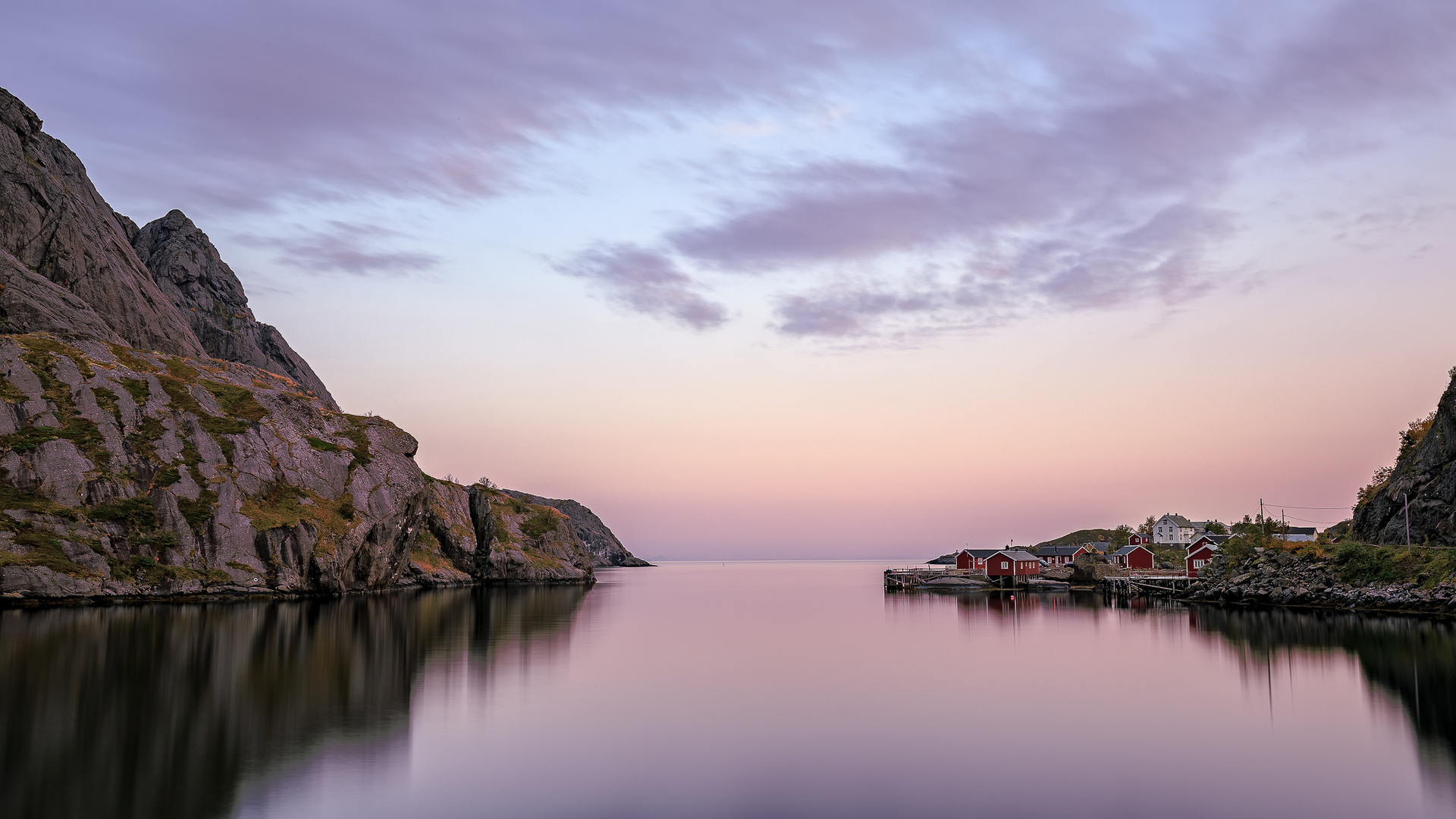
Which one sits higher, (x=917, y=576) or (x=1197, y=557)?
(x=1197, y=557)

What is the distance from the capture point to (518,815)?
20.2 meters

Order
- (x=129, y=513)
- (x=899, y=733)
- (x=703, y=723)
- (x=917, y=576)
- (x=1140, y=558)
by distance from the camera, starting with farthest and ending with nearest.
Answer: (x=1140, y=558), (x=917, y=576), (x=129, y=513), (x=703, y=723), (x=899, y=733)

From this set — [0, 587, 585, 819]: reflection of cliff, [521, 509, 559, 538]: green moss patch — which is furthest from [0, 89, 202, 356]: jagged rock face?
[521, 509, 559, 538]: green moss patch

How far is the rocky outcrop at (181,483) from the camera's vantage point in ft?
246

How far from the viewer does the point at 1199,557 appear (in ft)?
407

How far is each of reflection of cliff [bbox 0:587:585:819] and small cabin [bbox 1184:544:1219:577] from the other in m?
96.0

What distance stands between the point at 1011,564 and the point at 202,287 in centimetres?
16303

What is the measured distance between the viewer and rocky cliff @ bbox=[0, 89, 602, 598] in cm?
7644

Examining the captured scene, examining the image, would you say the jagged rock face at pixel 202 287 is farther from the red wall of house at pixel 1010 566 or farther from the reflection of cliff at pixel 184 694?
the red wall of house at pixel 1010 566

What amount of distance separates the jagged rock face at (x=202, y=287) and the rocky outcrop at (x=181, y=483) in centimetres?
5684

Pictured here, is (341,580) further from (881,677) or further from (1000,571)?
(1000,571)

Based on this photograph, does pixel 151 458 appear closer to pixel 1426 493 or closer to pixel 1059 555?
pixel 1426 493

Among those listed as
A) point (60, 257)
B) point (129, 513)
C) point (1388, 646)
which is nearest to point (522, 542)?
point (60, 257)

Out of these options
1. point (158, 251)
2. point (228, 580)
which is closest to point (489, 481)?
point (158, 251)
